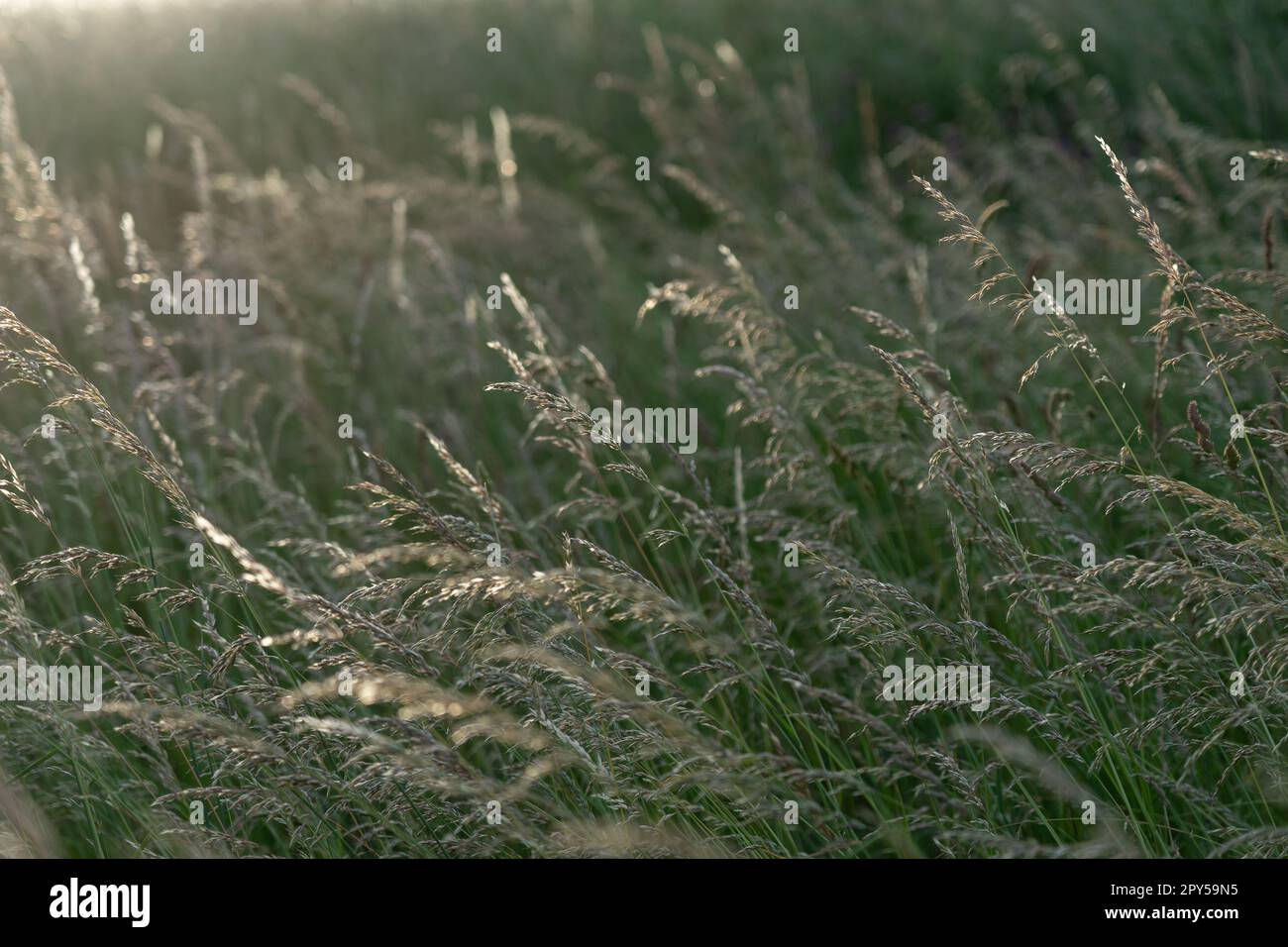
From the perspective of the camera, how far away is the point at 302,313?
4406 mm

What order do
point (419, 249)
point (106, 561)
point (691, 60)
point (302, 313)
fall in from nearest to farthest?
point (106, 561) → point (302, 313) → point (419, 249) → point (691, 60)

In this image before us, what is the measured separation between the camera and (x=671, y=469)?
3.37 m

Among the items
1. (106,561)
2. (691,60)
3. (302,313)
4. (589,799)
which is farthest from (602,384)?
(691,60)

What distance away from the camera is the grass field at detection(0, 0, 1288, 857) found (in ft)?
5.93

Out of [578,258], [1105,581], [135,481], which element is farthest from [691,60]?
[1105,581]

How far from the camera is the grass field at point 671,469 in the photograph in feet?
5.93

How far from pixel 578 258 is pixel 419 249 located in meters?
0.91

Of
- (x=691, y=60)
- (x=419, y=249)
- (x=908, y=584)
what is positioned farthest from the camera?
(x=691, y=60)

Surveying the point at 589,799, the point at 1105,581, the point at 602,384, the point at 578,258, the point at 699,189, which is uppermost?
the point at 578,258
